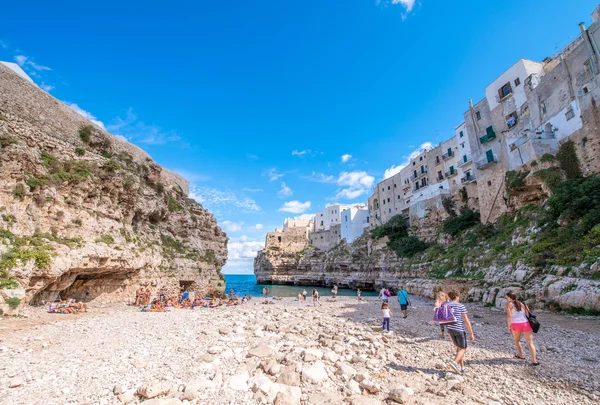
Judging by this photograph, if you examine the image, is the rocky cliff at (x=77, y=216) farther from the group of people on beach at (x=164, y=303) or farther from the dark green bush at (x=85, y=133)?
the group of people on beach at (x=164, y=303)

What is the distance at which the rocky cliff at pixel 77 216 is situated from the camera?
1176cm

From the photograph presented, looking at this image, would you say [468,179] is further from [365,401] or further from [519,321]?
[365,401]

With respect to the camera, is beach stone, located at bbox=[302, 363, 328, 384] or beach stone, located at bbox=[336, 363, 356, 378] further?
beach stone, located at bbox=[336, 363, 356, 378]

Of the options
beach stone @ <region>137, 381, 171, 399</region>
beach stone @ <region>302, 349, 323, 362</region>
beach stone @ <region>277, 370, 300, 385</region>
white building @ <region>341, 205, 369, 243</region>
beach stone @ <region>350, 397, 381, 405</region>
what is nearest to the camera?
beach stone @ <region>350, 397, 381, 405</region>

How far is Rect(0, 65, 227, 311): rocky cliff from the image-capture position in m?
11.8

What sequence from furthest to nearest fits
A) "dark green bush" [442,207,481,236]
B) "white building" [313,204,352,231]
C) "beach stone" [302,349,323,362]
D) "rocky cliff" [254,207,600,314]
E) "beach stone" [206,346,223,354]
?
"white building" [313,204,352,231] → "dark green bush" [442,207,481,236] → "rocky cliff" [254,207,600,314] → "beach stone" [206,346,223,354] → "beach stone" [302,349,323,362]

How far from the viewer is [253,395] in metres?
4.64

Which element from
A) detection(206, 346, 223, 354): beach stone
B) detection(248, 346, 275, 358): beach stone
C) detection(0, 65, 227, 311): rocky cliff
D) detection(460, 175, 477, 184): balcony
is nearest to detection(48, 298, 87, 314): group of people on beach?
detection(0, 65, 227, 311): rocky cliff

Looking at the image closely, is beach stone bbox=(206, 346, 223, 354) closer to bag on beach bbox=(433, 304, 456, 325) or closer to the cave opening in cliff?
bag on beach bbox=(433, 304, 456, 325)

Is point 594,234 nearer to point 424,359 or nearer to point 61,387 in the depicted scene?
point 424,359

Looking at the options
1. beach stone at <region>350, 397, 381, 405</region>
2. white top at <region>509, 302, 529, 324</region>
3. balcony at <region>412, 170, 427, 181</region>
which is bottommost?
beach stone at <region>350, 397, 381, 405</region>

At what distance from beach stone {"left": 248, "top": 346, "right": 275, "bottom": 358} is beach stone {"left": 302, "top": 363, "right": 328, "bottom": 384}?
1.46 metres

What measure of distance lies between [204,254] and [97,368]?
2188cm

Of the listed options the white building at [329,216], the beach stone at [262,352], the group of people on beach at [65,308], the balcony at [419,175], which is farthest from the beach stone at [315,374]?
the white building at [329,216]
